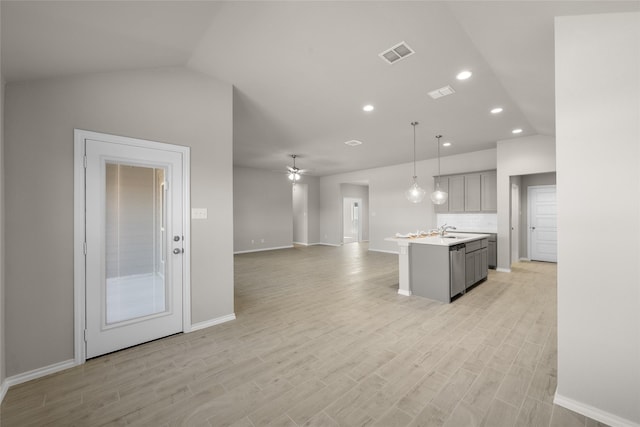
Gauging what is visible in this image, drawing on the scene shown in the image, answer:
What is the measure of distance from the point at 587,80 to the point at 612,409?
82.8 inches

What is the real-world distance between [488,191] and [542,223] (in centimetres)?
211

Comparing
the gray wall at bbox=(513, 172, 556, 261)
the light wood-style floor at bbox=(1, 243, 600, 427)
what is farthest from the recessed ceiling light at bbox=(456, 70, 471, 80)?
the gray wall at bbox=(513, 172, 556, 261)

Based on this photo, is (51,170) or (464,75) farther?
(464,75)

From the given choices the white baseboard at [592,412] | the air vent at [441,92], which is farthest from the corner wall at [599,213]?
the air vent at [441,92]

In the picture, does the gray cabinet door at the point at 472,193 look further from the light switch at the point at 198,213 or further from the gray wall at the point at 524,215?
the light switch at the point at 198,213

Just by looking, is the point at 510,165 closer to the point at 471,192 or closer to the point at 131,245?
the point at 471,192

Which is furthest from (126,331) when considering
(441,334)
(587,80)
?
(587,80)

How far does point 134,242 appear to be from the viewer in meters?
2.67

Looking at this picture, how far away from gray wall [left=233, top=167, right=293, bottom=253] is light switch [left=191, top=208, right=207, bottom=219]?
19.7 ft

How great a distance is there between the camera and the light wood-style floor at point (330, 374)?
1730 mm

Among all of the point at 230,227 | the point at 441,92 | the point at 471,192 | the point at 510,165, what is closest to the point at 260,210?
the point at 230,227

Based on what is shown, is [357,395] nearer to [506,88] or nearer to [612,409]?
[612,409]

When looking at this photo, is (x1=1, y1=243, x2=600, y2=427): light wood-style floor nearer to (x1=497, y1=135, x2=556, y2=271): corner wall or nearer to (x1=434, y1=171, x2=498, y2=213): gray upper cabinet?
(x1=497, y1=135, x2=556, y2=271): corner wall

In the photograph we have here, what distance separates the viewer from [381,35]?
234 centimetres
